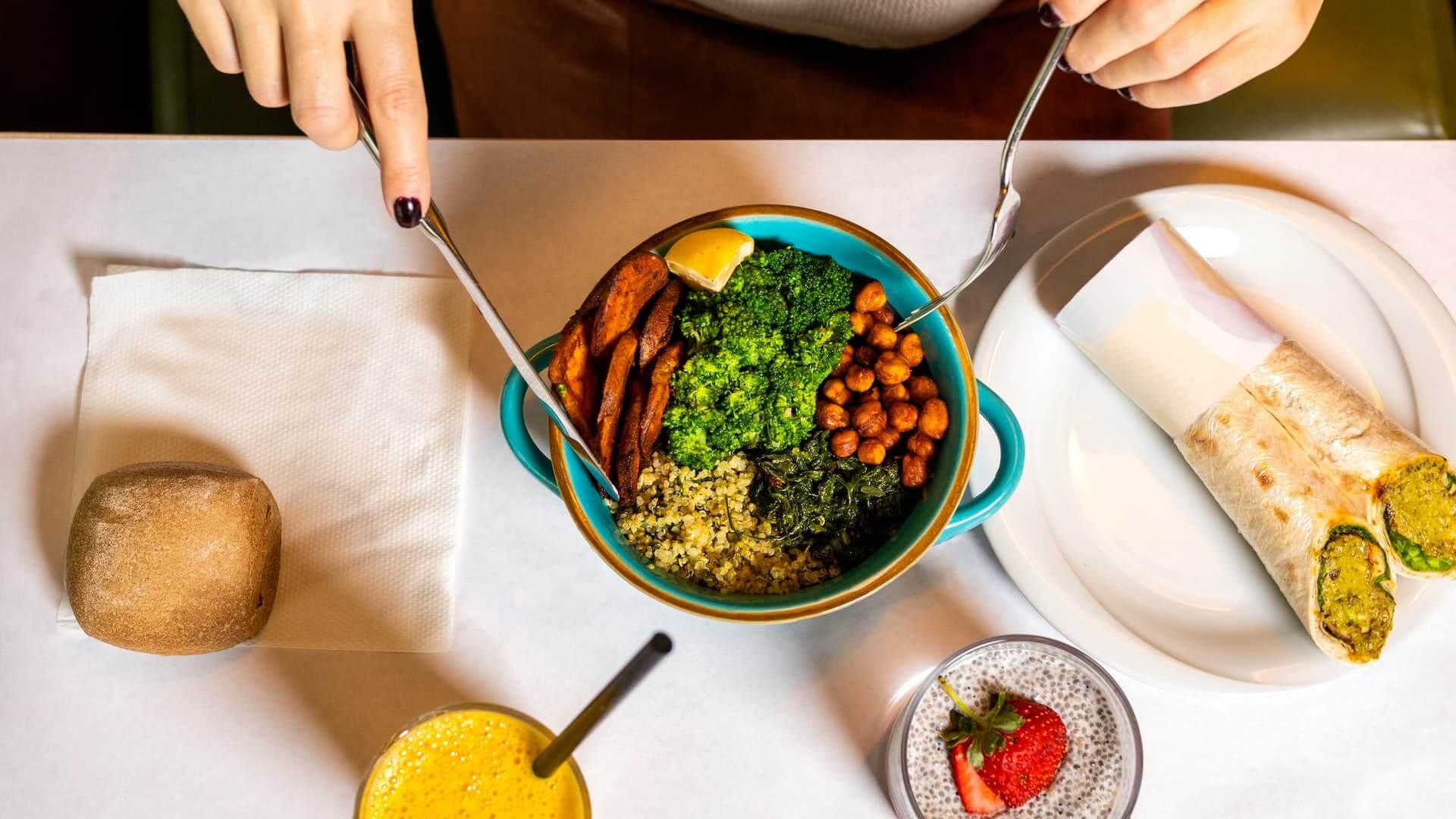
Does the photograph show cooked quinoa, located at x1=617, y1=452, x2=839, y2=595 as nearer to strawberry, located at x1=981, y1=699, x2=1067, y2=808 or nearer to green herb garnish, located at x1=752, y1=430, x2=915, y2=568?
green herb garnish, located at x1=752, y1=430, x2=915, y2=568

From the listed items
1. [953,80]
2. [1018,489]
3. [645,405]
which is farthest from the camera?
[953,80]

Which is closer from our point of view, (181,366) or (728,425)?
(728,425)

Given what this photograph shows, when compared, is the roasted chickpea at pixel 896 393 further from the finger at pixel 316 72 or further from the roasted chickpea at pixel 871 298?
the finger at pixel 316 72

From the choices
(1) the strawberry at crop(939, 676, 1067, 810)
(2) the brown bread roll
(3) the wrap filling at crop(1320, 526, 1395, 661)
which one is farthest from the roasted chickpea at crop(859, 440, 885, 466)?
(2) the brown bread roll

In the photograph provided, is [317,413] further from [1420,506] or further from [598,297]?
[1420,506]

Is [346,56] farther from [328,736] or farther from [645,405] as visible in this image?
[328,736]

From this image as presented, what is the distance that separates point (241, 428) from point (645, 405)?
49 cm

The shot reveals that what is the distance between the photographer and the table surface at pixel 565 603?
987 millimetres

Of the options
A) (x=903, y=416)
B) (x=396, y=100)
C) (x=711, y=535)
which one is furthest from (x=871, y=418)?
(x=396, y=100)

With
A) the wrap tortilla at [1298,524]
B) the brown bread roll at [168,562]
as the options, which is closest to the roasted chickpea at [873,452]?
the wrap tortilla at [1298,524]

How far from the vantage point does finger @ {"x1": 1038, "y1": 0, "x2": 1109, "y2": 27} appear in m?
0.81

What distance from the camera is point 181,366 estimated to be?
104 cm

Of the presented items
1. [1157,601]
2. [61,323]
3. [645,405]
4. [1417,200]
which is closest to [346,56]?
[645,405]

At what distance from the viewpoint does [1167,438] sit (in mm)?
1030
